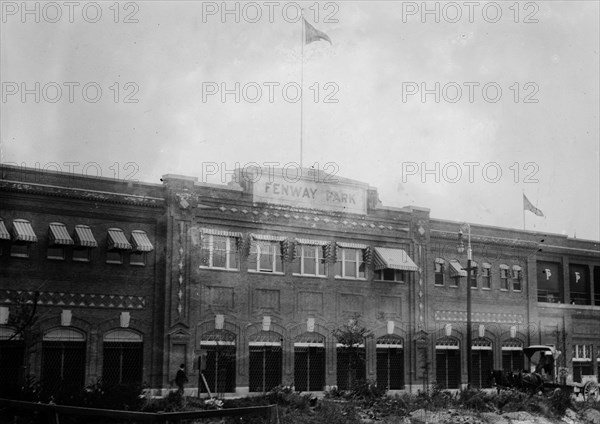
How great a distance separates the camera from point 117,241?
108ft

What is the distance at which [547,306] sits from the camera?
4791 centimetres

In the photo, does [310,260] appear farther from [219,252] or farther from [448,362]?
[448,362]

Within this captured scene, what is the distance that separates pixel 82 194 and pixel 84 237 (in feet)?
6.24

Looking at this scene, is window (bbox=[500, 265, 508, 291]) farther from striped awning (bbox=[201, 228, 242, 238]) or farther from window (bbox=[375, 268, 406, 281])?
striped awning (bbox=[201, 228, 242, 238])

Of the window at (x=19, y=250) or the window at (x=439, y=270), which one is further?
the window at (x=439, y=270)

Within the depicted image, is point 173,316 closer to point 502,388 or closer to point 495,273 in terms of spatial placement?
point 502,388

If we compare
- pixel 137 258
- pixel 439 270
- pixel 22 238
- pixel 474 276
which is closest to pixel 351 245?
pixel 439 270

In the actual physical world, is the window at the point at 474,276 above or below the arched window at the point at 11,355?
above

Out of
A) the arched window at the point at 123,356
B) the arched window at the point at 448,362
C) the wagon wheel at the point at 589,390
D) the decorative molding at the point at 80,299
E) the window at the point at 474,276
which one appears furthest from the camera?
the window at the point at 474,276

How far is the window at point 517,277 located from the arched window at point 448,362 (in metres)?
5.62

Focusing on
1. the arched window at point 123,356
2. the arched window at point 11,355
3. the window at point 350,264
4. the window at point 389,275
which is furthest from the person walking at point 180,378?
the window at point 389,275

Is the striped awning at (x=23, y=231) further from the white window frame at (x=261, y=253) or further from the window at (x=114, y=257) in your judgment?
the white window frame at (x=261, y=253)

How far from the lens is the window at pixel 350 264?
39.8 metres

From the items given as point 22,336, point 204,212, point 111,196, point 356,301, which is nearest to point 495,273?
point 356,301
